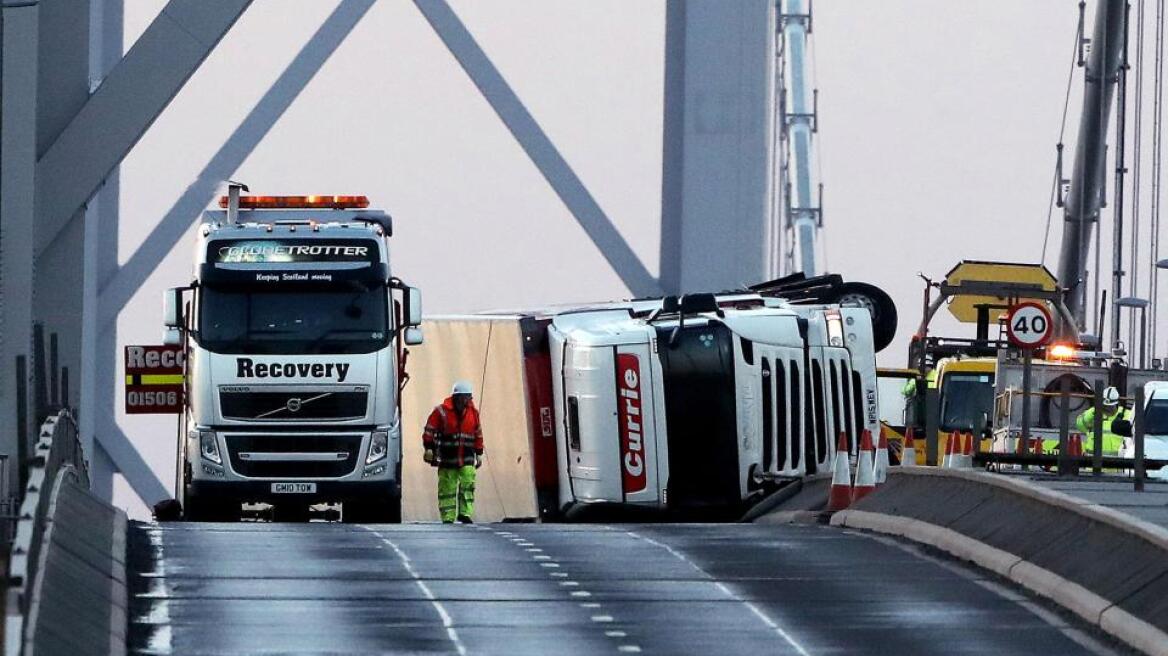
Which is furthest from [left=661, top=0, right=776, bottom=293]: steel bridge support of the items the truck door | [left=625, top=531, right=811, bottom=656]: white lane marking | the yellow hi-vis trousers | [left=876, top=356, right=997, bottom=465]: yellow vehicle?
[left=876, top=356, right=997, bottom=465]: yellow vehicle

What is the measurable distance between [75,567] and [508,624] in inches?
84.6

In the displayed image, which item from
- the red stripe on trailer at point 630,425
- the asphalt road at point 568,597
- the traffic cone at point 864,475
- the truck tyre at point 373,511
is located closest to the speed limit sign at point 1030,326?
the red stripe on trailer at point 630,425

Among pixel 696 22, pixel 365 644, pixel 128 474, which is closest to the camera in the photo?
pixel 365 644

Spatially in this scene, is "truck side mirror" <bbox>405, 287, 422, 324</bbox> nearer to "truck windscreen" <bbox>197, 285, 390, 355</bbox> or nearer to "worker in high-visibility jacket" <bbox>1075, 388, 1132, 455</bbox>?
"truck windscreen" <bbox>197, 285, 390, 355</bbox>

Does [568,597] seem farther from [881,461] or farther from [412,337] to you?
[412,337]

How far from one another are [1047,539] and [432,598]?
351 cm

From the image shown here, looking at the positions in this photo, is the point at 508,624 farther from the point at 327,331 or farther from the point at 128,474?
the point at 128,474

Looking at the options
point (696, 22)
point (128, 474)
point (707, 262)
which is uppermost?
point (696, 22)

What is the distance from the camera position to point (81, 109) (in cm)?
1942

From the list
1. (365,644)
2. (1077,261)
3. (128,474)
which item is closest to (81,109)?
(365,644)

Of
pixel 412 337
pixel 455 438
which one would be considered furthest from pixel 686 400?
pixel 412 337

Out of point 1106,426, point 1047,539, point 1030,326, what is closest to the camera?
point 1047,539

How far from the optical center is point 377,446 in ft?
85.8

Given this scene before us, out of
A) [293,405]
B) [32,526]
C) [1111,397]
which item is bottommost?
[1111,397]
